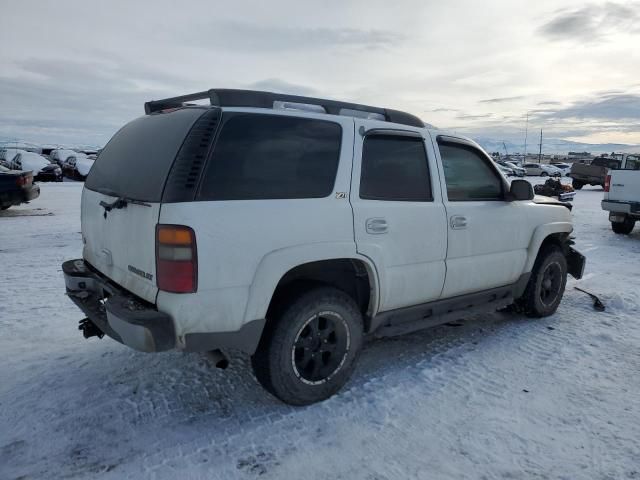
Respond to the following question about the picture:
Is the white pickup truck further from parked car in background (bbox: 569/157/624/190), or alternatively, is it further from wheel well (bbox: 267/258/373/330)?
parked car in background (bbox: 569/157/624/190)

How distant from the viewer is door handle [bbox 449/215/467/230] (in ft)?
12.8

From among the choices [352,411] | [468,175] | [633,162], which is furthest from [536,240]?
[633,162]

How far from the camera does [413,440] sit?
2885 mm

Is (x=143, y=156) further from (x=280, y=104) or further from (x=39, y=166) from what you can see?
(x=39, y=166)

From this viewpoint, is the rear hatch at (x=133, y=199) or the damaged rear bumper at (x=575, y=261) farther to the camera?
the damaged rear bumper at (x=575, y=261)

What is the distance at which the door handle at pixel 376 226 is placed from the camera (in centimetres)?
333

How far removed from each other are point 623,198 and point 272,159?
9955 millimetres

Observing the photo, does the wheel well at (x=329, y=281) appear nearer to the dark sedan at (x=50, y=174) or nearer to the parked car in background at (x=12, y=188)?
the parked car in background at (x=12, y=188)

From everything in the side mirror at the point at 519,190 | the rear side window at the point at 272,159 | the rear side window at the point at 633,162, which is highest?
the rear side window at the point at 633,162

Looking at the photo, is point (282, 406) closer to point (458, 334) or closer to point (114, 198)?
point (114, 198)

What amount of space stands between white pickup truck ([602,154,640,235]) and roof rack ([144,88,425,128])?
8273 mm

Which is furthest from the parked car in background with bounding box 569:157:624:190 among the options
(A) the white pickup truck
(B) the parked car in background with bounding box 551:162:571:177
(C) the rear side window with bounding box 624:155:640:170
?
(B) the parked car in background with bounding box 551:162:571:177

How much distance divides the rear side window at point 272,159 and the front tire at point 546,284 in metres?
2.83

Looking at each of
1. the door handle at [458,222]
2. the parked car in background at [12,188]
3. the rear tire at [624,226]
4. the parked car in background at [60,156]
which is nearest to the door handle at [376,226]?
the door handle at [458,222]
